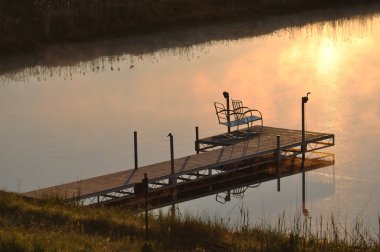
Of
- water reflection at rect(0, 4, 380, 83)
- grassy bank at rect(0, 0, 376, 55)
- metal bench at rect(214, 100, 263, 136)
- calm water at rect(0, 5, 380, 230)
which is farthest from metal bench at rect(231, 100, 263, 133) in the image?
grassy bank at rect(0, 0, 376, 55)

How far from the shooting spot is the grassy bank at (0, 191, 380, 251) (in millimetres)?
11617

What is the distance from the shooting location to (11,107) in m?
27.1

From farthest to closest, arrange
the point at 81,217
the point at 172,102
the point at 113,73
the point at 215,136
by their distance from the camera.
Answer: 1. the point at 113,73
2. the point at 172,102
3. the point at 215,136
4. the point at 81,217

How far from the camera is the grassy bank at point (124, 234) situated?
38.1ft

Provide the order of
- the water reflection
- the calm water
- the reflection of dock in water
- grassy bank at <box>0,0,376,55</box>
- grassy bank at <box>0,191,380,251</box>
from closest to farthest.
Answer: grassy bank at <box>0,191,380,251</box>
the reflection of dock in water
the calm water
the water reflection
grassy bank at <box>0,0,376,55</box>

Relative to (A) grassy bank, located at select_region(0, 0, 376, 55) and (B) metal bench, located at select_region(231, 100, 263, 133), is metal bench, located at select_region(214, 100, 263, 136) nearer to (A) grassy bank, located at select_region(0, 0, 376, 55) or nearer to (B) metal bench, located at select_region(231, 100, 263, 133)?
(B) metal bench, located at select_region(231, 100, 263, 133)

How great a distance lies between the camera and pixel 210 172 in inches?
802

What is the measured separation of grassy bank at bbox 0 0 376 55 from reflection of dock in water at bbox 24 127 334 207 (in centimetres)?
1454

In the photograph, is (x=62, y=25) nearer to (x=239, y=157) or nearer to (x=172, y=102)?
(x=172, y=102)

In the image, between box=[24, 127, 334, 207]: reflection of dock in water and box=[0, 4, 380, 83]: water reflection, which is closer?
box=[24, 127, 334, 207]: reflection of dock in water

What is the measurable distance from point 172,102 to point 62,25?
1127cm

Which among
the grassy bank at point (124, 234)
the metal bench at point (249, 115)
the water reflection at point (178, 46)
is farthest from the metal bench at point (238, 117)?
the grassy bank at point (124, 234)

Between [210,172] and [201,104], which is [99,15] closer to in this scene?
[201,104]

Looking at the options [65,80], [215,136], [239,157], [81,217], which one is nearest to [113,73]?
[65,80]
